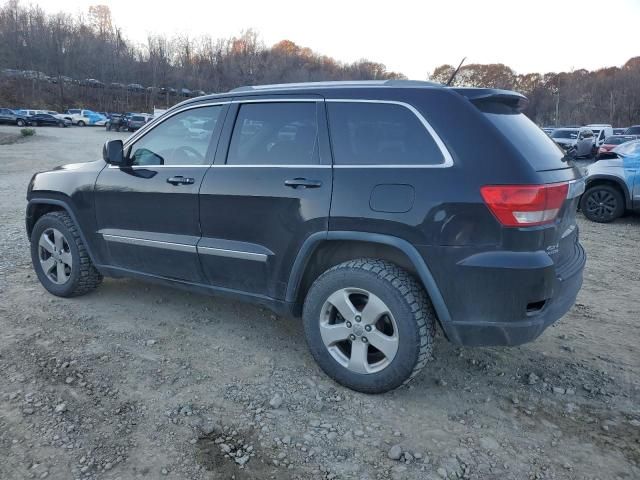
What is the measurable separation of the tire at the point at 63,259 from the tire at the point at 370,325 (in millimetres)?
2335

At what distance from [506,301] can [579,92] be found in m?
88.3

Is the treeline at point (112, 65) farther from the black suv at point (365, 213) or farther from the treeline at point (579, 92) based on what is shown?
the black suv at point (365, 213)

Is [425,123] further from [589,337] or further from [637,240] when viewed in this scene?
[637,240]

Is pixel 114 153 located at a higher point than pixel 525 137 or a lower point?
lower

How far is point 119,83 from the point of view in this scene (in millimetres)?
72562

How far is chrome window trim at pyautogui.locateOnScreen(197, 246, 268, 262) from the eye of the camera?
342cm

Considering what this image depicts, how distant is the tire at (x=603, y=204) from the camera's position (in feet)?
28.7

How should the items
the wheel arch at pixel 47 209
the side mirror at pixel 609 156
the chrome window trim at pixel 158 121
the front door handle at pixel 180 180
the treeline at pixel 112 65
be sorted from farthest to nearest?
the treeline at pixel 112 65, the side mirror at pixel 609 156, the wheel arch at pixel 47 209, the chrome window trim at pixel 158 121, the front door handle at pixel 180 180

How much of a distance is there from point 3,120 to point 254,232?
47147mm

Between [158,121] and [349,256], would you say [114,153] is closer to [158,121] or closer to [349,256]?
[158,121]

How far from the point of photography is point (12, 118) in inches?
1658

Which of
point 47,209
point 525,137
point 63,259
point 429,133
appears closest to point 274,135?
point 429,133

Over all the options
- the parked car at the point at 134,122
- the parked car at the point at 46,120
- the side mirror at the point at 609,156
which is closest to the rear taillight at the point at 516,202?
the side mirror at the point at 609,156

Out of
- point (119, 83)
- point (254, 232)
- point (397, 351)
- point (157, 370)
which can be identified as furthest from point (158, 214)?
point (119, 83)
